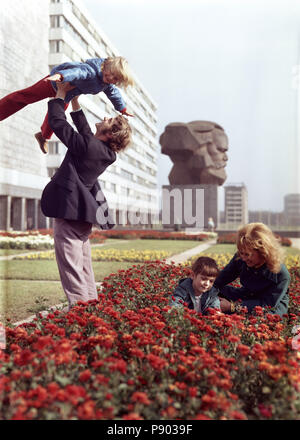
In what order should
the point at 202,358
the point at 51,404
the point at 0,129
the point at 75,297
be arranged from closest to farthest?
the point at 51,404, the point at 202,358, the point at 75,297, the point at 0,129

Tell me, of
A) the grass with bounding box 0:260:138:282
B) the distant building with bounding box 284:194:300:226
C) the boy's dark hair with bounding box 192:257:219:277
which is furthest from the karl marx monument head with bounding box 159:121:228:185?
the boy's dark hair with bounding box 192:257:219:277

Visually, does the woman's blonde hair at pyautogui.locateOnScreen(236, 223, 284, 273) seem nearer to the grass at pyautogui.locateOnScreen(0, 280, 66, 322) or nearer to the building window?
the grass at pyautogui.locateOnScreen(0, 280, 66, 322)

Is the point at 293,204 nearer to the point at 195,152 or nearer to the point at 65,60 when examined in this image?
the point at 65,60

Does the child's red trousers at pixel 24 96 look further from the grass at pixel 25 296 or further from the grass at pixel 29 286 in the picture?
the grass at pixel 25 296

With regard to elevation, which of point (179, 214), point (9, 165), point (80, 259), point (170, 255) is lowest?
point (170, 255)

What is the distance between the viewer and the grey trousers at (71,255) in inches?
117

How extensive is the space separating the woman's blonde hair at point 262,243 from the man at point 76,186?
1.13m

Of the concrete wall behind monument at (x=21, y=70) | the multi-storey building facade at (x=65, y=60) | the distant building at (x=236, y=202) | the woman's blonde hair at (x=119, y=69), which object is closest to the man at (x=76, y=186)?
the woman's blonde hair at (x=119, y=69)

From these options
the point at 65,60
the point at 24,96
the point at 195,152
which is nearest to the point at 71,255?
the point at 24,96

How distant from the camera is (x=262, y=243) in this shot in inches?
124

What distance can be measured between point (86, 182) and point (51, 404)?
73.2 inches
